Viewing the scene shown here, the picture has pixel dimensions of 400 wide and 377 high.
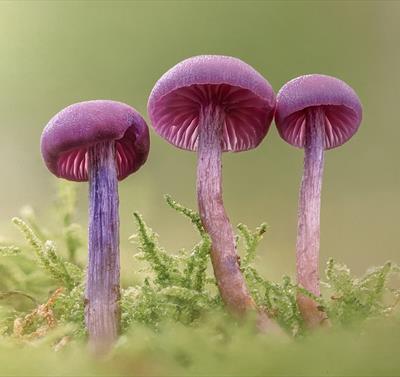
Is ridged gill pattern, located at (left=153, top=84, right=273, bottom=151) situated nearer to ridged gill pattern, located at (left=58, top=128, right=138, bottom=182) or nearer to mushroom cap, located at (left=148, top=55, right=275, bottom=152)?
mushroom cap, located at (left=148, top=55, right=275, bottom=152)

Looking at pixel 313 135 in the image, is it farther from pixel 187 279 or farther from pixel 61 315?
pixel 61 315

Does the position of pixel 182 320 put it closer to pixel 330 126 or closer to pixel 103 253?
pixel 103 253

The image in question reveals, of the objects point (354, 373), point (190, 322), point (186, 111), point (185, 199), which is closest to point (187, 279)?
point (190, 322)

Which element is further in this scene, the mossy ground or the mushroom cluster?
the mushroom cluster

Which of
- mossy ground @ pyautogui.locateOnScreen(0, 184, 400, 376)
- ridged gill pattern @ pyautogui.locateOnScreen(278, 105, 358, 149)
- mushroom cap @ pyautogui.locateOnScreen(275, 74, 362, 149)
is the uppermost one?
ridged gill pattern @ pyautogui.locateOnScreen(278, 105, 358, 149)

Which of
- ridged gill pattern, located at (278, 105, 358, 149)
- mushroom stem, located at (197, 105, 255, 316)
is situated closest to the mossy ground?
mushroom stem, located at (197, 105, 255, 316)

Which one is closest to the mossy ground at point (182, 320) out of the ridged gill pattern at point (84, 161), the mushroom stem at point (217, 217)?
the mushroom stem at point (217, 217)
